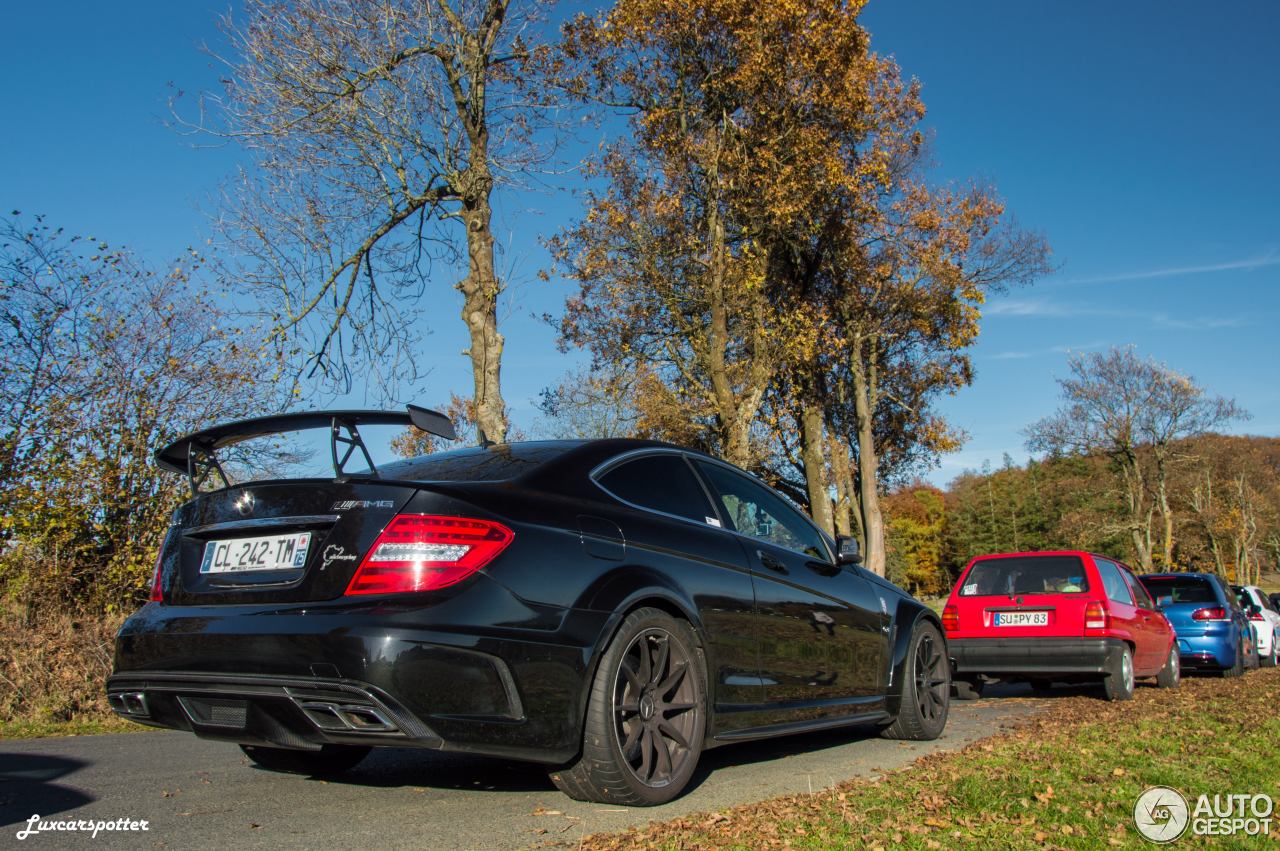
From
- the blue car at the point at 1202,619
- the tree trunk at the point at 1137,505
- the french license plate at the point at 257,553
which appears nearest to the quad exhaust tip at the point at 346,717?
the french license plate at the point at 257,553

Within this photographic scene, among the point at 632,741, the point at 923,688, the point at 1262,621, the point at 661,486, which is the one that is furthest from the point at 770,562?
the point at 1262,621

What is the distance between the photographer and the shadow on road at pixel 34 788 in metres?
4.11

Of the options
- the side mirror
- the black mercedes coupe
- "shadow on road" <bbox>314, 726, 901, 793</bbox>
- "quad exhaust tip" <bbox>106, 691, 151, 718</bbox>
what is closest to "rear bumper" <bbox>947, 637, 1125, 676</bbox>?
the side mirror

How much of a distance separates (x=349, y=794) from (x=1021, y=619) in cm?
785

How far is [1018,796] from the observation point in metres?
4.32

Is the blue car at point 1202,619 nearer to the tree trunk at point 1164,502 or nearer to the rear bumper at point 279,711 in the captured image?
the rear bumper at point 279,711

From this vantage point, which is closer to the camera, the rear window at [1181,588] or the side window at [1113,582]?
the side window at [1113,582]

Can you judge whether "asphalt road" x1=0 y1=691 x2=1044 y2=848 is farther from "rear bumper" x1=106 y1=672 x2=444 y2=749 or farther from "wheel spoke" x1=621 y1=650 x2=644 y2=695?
"wheel spoke" x1=621 y1=650 x2=644 y2=695

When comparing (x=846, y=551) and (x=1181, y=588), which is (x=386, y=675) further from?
(x=1181, y=588)

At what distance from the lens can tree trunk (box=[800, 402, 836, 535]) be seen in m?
24.4

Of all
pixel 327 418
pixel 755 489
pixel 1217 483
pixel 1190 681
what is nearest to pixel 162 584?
pixel 327 418

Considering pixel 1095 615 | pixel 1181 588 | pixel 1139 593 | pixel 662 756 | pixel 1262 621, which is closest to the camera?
pixel 662 756

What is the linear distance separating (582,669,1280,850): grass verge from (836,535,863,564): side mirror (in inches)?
49.3

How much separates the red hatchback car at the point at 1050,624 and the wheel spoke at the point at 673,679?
621 cm
